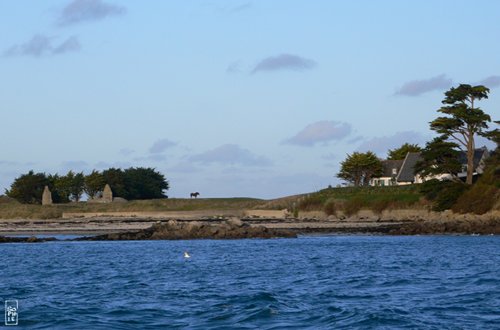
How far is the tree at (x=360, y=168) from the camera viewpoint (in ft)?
426

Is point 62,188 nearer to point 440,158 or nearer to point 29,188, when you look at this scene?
point 29,188

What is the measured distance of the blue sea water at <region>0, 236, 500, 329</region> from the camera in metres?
26.3

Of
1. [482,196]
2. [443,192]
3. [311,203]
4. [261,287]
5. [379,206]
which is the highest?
[443,192]

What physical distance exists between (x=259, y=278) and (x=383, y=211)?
60.7m

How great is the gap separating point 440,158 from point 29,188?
67662mm

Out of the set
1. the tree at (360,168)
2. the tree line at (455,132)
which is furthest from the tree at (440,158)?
the tree at (360,168)

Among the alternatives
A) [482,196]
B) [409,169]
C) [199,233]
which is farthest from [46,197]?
[482,196]

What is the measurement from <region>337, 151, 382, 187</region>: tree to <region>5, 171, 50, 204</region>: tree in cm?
4375

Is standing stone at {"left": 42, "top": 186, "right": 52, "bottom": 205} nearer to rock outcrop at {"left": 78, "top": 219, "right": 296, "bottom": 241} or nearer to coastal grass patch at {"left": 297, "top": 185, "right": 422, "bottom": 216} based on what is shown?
coastal grass patch at {"left": 297, "top": 185, "right": 422, "bottom": 216}

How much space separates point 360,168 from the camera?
13075cm

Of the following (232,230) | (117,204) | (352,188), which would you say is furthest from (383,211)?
(117,204)

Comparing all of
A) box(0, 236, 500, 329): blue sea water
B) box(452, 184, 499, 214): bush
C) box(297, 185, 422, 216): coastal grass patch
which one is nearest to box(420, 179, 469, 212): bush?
box(452, 184, 499, 214): bush

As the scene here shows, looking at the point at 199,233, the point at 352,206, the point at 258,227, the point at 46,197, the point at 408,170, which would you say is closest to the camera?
the point at 199,233

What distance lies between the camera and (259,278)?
3956cm
